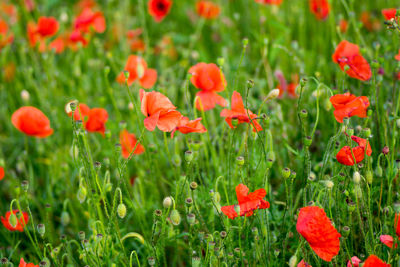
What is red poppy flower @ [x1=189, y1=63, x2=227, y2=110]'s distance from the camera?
1737 millimetres

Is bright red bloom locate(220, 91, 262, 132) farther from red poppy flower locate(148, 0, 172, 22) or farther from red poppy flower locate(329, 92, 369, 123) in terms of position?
red poppy flower locate(148, 0, 172, 22)

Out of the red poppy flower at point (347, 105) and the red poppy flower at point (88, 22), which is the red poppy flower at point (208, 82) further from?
the red poppy flower at point (88, 22)

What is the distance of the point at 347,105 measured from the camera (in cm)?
143

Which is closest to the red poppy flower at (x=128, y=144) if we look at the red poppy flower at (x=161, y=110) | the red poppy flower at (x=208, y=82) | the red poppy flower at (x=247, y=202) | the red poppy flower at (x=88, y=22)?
the red poppy flower at (x=208, y=82)

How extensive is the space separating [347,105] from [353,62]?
1.05 feet

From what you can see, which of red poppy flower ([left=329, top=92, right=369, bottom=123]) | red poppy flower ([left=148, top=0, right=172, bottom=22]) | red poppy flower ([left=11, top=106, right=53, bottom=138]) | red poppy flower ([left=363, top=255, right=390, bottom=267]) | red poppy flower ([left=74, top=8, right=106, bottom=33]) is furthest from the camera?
red poppy flower ([left=148, top=0, right=172, bottom=22])

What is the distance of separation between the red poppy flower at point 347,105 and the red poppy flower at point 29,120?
1169 millimetres

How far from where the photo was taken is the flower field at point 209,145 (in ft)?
4.75

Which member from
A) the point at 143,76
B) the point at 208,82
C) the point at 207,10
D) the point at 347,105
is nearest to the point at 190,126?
the point at 208,82

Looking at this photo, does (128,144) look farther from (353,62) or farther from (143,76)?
(353,62)

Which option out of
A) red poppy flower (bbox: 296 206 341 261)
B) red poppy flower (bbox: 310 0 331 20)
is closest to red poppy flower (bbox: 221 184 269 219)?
red poppy flower (bbox: 296 206 341 261)

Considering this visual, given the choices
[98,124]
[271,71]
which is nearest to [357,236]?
[98,124]

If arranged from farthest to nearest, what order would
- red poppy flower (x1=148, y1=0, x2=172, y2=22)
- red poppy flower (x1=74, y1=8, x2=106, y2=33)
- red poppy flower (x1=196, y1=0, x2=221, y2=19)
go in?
red poppy flower (x1=196, y1=0, x2=221, y2=19)
red poppy flower (x1=148, y1=0, x2=172, y2=22)
red poppy flower (x1=74, y1=8, x2=106, y2=33)

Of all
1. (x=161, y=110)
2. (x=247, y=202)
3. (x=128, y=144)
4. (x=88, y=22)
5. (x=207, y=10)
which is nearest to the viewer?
(x=247, y=202)
